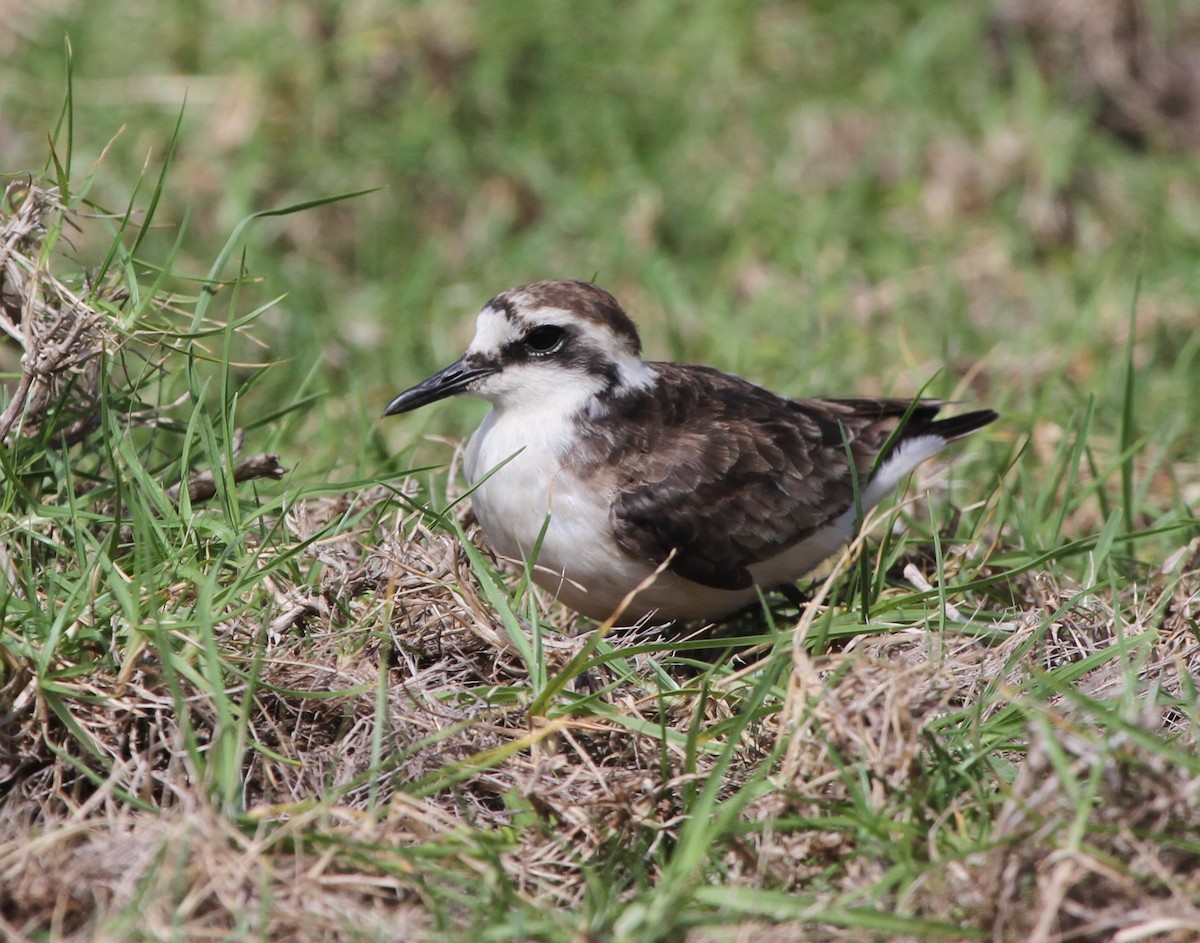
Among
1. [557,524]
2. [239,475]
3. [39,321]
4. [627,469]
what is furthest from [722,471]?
[39,321]

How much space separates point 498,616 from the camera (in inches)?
185

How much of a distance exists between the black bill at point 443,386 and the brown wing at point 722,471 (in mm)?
547

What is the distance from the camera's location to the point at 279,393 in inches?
302

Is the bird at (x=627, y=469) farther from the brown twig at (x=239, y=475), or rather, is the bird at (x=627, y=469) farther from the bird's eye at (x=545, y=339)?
the brown twig at (x=239, y=475)

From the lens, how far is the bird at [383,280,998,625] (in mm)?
5105

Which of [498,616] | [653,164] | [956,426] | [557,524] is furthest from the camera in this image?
[653,164]

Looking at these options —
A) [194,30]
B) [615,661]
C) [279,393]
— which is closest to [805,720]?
[615,661]

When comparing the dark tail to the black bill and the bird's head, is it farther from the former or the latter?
the black bill

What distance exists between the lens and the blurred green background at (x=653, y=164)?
856 centimetres

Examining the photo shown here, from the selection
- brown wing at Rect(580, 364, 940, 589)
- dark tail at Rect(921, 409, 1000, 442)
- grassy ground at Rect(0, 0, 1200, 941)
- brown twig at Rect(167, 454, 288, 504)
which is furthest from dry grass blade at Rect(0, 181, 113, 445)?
dark tail at Rect(921, 409, 1000, 442)

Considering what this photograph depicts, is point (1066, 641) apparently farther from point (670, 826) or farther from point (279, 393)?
point (279, 393)

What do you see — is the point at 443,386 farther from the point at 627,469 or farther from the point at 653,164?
the point at 653,164

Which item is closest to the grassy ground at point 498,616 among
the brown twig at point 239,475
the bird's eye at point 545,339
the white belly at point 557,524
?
the brown twig at point 239,475

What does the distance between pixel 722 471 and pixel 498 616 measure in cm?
120
